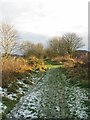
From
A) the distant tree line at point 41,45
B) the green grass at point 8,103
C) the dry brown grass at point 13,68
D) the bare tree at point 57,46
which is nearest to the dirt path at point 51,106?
the green grass at point 8,103

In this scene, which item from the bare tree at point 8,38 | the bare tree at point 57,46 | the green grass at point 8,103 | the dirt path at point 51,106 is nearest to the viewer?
the dirt path at point 51,106

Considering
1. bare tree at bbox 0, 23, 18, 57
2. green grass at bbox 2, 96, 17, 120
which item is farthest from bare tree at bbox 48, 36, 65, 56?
green grass at bbox 2, 96, 17, 120

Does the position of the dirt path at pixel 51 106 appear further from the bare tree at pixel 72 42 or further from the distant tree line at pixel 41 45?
the bare tree at pixel 72 42

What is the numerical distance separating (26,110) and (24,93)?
A: 4.12 metres

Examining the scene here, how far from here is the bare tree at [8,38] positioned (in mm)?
34312

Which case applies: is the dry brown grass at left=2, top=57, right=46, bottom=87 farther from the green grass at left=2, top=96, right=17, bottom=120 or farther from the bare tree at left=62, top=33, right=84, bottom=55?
the bare tree at left=62, top=33, right=84, bottom=55

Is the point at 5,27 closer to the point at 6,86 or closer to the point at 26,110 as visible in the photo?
the point at 6,86

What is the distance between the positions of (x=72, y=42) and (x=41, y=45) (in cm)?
1276

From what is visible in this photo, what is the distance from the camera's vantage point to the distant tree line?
1359 inches

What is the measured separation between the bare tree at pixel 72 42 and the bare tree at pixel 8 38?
27.0m

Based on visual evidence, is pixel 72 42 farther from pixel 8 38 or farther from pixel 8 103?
pixel 8 103

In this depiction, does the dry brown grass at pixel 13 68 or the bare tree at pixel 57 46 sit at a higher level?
the bare tree at pixel 57 46

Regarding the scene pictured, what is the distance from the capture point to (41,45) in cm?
5409

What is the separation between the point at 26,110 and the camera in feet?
34.1
